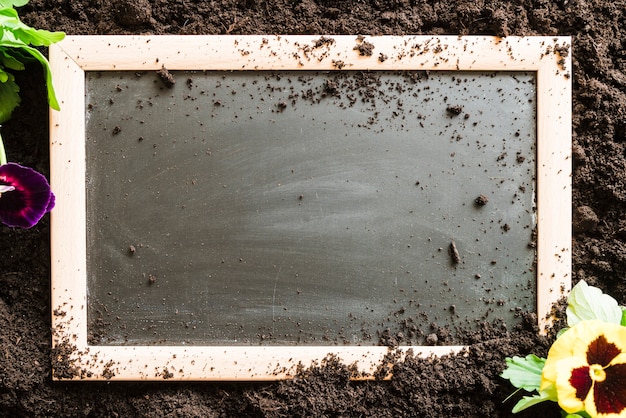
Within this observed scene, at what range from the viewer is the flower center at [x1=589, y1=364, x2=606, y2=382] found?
101 cm

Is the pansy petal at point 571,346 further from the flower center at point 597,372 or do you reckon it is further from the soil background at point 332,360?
the soil background at point 332,360

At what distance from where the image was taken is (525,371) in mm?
1171

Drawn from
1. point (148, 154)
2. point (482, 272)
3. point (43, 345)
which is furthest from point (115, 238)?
point (482, 272)

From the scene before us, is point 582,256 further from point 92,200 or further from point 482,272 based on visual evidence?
point 92,200

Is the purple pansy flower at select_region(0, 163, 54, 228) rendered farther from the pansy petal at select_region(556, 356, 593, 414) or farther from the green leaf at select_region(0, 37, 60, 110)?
the pansy petal at select_region(556, 356, 593, 414)

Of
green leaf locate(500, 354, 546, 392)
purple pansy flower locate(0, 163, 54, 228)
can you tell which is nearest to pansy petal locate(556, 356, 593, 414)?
green leaf locate(500, 354, 546, 392)

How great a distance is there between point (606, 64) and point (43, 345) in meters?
1.74

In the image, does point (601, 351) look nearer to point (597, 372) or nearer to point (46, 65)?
point (597, 372)

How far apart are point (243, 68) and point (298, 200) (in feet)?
1.24

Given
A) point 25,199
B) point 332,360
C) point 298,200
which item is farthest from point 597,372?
point 25,199

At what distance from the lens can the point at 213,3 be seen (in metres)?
1.27

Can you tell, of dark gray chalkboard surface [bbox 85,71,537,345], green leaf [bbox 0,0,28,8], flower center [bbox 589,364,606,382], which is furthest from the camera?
dark gray chalkboard surface [bbox 85,71,537,345]

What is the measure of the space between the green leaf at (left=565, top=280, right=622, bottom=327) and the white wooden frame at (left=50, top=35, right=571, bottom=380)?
8 cm

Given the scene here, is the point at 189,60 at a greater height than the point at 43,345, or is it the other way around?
the point at 189,60
